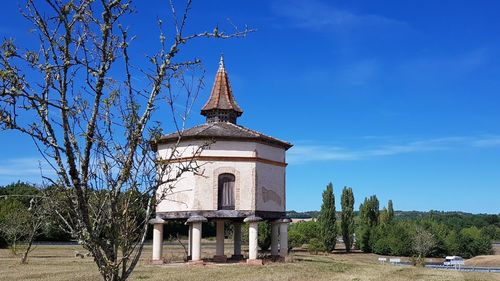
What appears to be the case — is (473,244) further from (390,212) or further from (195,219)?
(195,219)

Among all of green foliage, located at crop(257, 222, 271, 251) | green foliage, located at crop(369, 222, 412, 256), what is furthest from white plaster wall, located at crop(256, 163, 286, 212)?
green foliage, located at crop(369, 222, 412, 256)

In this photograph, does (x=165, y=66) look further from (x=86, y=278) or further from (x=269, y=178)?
(x=269, y=178)

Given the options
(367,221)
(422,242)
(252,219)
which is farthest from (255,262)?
(367,221)

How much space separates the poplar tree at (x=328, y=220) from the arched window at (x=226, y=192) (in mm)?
33185

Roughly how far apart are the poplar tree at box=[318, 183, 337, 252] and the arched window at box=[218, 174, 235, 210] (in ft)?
109

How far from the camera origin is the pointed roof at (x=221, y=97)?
101 feet

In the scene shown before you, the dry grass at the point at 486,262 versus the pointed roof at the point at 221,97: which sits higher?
the pointed roof at the point at 221,97

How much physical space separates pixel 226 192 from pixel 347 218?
3818 centimetres

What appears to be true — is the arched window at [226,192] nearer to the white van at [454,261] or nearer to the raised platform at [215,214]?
the raised platform at [215,214]

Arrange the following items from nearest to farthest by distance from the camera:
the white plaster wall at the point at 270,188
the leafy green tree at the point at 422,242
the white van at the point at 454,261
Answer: the white plaster wall at the point at 270,188
the white van at the point at 454,261
the leafy green tree at the point at 422,242

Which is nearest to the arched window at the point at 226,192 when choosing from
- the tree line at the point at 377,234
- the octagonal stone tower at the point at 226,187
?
the octagonal stone tower at the point at 226,187

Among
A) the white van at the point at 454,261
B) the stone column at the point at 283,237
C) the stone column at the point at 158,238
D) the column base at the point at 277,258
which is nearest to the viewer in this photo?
the stone column at the point at 158,238

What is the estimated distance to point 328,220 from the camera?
59.1m

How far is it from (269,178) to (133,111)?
23.3m
